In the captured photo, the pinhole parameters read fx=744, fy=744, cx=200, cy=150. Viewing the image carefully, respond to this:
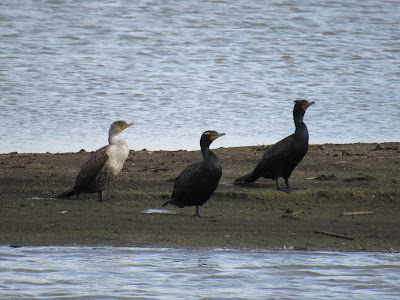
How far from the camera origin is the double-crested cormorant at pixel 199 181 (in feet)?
27.6

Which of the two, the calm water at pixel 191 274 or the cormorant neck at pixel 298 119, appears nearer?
the calm water at pixel 191 274

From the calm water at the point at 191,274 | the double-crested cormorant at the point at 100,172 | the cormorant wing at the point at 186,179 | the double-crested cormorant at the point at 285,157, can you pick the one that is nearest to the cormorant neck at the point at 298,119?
the double-crested cormorant at the point at 285,157

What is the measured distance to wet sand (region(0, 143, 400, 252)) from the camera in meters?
7.80

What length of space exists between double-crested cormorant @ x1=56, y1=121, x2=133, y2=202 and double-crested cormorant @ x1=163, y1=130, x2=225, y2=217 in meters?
1.22

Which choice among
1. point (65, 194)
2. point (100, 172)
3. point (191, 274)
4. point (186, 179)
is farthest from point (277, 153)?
point (191, 274)

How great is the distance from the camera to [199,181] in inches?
330

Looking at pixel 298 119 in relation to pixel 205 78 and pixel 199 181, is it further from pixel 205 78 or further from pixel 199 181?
pixel 205 78

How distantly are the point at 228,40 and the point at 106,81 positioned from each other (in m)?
5.38

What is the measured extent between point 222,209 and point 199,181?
878 millimetres

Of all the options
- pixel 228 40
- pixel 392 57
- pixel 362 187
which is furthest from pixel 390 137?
pixel 228 40

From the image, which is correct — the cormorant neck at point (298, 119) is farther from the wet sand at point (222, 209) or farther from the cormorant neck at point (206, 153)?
the cormorant neck at point (206, 153)

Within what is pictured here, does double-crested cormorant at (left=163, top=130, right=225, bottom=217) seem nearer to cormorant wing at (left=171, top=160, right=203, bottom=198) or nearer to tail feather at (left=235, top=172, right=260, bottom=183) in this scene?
cormorant wing at (left=171, top=160, right=203, bottom=198)

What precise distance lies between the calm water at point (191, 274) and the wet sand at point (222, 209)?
0.23 m

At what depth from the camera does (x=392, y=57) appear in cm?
2161
